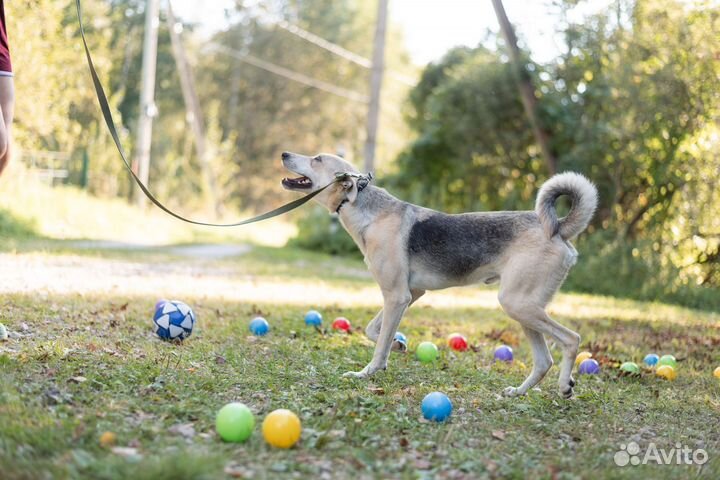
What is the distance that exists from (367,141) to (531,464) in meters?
15.5

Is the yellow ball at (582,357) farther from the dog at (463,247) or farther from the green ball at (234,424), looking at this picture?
the green ball at (234,424)

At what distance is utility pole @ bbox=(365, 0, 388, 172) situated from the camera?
18391 millimetres

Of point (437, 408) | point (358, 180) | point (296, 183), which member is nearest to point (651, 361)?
point (437, 408)

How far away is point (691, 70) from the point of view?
12.7m

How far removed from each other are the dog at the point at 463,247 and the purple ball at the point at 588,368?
967 mm

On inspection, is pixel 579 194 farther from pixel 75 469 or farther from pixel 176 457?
pixel 75 469

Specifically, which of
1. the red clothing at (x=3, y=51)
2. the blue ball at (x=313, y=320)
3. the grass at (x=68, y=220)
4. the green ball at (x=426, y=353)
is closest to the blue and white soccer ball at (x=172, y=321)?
the blue ball at (x=313, y=320)

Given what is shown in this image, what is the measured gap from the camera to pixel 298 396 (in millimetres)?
4660

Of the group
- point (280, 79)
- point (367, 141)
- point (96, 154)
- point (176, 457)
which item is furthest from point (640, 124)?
point (280, 79)

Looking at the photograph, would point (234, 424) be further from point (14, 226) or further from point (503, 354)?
point (14, 226)

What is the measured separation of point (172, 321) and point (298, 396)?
1.77 m

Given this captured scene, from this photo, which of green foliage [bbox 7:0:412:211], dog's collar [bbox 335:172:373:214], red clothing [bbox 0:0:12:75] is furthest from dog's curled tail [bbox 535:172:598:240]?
green foliage [bbox 7:0:412:211]

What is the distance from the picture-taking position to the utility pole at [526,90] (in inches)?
466

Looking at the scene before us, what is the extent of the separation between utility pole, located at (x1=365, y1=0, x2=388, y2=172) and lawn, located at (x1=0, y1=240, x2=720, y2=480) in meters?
10.1
